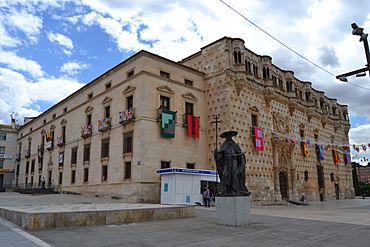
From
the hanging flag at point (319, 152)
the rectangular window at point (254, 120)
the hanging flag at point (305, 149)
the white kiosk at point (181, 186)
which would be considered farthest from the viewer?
the hanging flag at point (319, 152)

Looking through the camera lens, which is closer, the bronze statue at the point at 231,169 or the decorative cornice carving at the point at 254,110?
the bronze statue at the point at 231,169

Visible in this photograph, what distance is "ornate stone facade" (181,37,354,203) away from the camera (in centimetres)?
2825

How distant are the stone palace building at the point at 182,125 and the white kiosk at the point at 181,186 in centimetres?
201

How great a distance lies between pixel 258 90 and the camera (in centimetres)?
3142

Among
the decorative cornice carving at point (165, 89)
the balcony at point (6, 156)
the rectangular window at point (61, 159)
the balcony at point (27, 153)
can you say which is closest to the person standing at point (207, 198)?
the decorative cornice carving at point (165, 89)

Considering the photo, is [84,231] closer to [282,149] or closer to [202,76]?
[202,76]

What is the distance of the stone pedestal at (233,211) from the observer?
1185cm

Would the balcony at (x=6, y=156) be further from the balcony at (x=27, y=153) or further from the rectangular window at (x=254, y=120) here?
the rectangular window at (x=254, y=120)

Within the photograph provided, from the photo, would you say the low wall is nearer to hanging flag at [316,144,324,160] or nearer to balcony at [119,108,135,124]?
balcony at [119,108,135,124]

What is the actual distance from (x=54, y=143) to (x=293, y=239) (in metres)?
36.1

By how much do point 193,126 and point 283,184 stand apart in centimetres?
1247

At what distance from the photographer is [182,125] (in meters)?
27.3

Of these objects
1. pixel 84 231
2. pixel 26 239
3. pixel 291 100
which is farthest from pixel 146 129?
pixel 291 100

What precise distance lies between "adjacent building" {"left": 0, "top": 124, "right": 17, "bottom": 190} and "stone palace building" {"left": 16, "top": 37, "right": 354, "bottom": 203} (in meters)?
17.6
